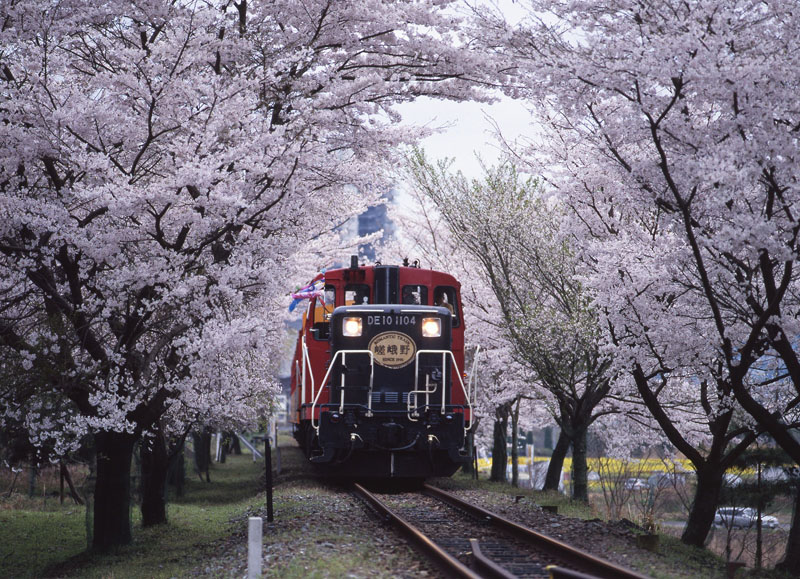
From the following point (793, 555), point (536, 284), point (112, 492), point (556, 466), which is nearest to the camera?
point (112, 492)

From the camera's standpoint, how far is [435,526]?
466 inches

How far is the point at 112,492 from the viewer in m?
13.9

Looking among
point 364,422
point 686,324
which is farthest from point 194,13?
point 686,324

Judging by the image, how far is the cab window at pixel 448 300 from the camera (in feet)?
50.5

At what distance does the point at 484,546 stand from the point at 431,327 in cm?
526

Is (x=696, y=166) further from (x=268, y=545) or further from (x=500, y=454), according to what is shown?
(x=500, y=454)

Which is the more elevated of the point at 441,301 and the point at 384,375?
the point at 441,301

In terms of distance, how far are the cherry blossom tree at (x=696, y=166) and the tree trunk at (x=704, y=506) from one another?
7cm

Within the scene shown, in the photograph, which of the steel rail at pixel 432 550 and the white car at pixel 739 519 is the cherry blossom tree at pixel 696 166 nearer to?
the steel rail at pixel 432 550

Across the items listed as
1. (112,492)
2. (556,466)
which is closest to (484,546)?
(112,492)

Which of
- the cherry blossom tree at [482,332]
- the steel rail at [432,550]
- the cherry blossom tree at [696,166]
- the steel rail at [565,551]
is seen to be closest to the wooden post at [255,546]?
the steel rail at [432,550]

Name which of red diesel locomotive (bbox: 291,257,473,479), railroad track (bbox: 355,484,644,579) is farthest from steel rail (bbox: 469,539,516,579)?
red diesel locomotive (bbox: 291,257,473,479)

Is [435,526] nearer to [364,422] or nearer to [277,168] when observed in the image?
[364,422]

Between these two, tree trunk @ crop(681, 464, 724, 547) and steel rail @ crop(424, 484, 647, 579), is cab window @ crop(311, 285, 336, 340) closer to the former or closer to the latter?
steel rail @ crop(424, 484, 647, 579)
